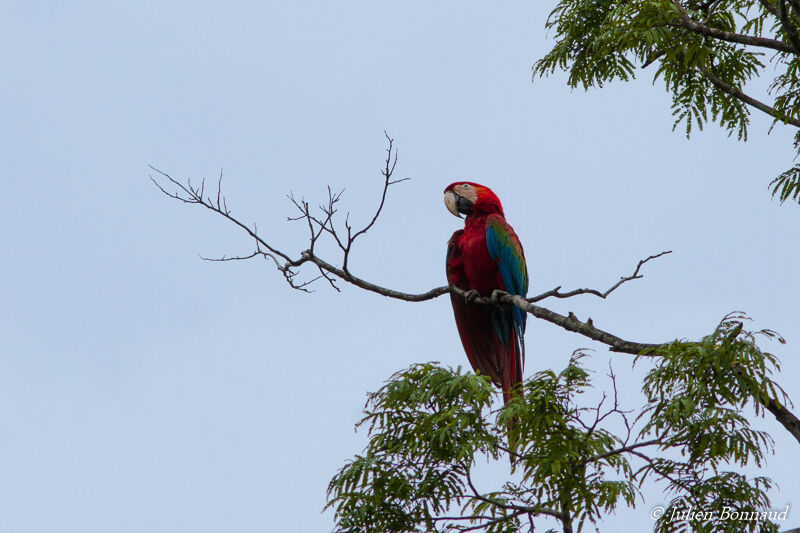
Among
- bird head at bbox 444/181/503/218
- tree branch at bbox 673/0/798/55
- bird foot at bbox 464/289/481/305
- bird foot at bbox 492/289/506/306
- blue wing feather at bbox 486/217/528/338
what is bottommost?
bird foot at bbox 492/289/506/306

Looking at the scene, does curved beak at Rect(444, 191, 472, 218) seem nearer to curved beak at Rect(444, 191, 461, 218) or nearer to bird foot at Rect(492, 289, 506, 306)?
curved beak at Rect(444, 191, 461, 218)

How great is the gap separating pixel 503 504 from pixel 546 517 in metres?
0.16

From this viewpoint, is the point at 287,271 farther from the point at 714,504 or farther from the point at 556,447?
the point at 714,504

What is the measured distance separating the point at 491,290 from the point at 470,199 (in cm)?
70

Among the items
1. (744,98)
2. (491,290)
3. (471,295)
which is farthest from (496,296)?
(744,98)

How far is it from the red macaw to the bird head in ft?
0.35

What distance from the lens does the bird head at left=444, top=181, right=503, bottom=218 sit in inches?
213

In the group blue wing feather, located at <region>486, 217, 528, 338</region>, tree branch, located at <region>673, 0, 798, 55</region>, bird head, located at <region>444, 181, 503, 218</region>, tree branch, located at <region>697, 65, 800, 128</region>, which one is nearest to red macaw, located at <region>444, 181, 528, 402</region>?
blue wing feather, located at <region>486, 217, 528, 338</region>

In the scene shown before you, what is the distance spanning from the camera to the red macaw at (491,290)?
16.6ft

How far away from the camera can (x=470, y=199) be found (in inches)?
219

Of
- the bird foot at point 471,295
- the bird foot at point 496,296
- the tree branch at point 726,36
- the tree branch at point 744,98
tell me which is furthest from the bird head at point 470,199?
the tree branch at point 726,36

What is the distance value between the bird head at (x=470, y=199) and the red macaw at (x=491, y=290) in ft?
0.35

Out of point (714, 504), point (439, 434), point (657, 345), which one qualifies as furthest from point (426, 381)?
point (714, 504)

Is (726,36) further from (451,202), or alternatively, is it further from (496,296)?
(451,202)
